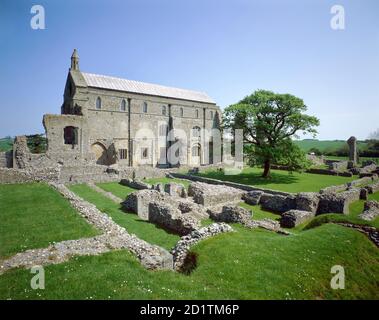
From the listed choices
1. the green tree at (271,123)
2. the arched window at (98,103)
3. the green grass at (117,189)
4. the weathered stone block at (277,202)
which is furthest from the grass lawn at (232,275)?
the arched window at (98,103)

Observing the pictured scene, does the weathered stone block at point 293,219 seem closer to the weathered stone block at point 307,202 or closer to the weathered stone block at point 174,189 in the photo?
the weathered stone block at point 307,202

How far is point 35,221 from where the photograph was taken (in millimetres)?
11523

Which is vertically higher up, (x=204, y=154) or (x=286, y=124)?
(x=286, y=124)

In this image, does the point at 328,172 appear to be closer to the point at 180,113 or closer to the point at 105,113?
the point at 180,113

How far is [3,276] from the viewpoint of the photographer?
674cm

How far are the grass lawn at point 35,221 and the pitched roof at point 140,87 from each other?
26298 mm

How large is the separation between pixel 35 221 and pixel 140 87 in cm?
3716

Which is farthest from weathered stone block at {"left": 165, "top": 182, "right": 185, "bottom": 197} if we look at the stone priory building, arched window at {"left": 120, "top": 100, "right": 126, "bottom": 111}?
arched window at {"left": 120, "top": 100, "right": 126, "bottom": 111}

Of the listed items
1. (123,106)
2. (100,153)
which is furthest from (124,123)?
(100,153)

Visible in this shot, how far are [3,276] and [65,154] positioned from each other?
90.2 ft

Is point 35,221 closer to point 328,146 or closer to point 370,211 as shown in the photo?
point 370,211

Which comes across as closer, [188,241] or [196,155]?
[188,241]
